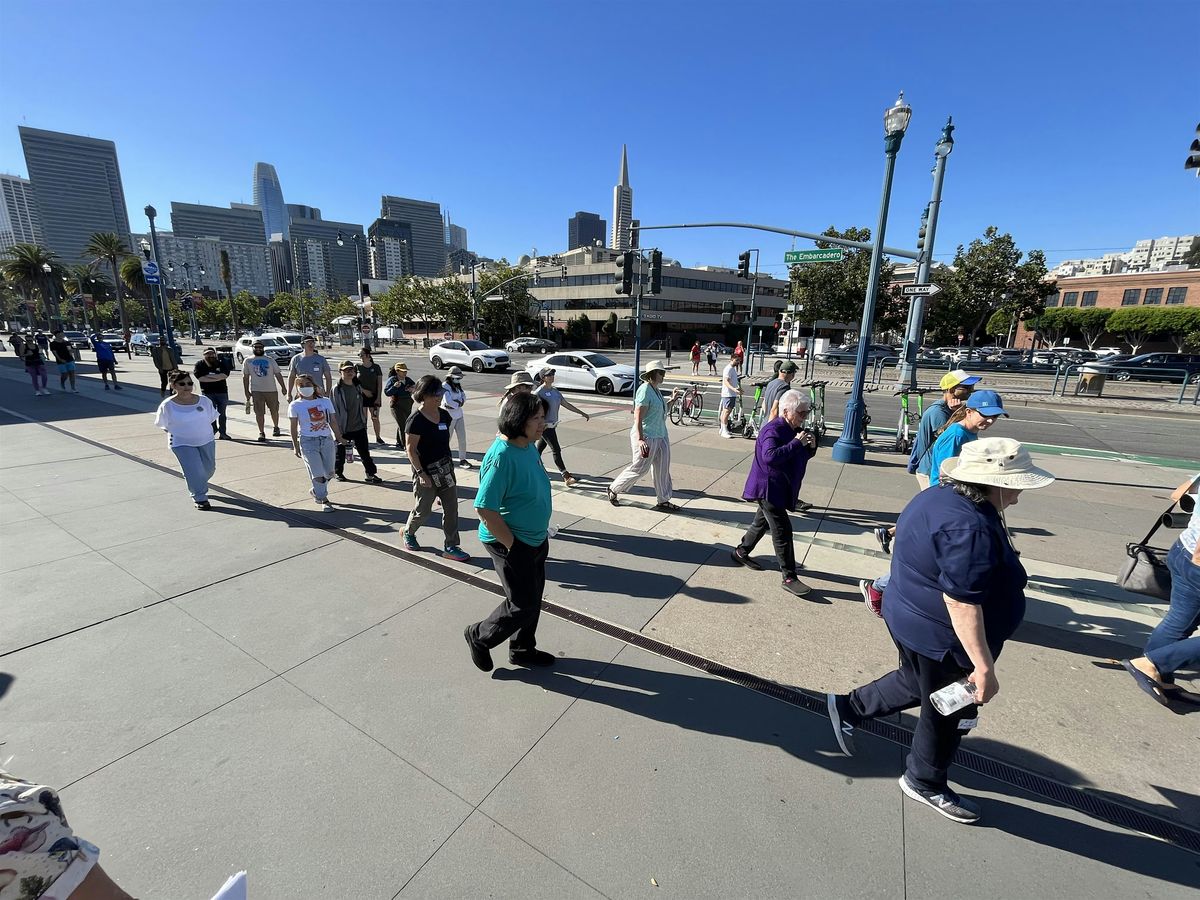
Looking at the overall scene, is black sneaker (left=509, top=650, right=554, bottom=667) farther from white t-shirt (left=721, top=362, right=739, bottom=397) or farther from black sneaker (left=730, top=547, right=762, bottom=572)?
white t-shirt (left=721, top=362, right=739, bottom=397)

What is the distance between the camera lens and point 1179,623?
3.13m

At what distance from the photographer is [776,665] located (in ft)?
11.2

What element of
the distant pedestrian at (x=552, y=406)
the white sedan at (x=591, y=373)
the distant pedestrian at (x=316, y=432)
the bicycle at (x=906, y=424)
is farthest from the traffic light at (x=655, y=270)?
the distant pedestrian at (x=316, y=432)

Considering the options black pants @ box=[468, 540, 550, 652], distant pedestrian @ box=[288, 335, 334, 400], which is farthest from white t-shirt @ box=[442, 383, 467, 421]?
black pants @ box=[468, 540, 550, 652]

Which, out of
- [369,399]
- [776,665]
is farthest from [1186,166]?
[369,399]

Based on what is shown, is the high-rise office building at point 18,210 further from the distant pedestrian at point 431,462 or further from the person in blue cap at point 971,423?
the person in blue cap at point 971,423

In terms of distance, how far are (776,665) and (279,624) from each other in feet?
11.6

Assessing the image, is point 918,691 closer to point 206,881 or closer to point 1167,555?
point 1167,555

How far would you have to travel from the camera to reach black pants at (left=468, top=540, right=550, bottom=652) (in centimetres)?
301

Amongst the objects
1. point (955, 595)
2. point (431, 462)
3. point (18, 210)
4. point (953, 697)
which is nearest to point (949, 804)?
point (953, 697)

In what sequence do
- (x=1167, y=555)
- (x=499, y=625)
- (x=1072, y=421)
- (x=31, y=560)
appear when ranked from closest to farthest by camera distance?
(x=499, y=625)
(x=1167, y=555)
(x=31, y=560)
(x=1072, y=421)

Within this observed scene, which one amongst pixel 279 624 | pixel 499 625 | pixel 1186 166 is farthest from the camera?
pixel 1186 166

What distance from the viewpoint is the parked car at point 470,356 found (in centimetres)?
2770

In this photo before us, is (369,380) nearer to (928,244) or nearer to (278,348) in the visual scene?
(928,244)
